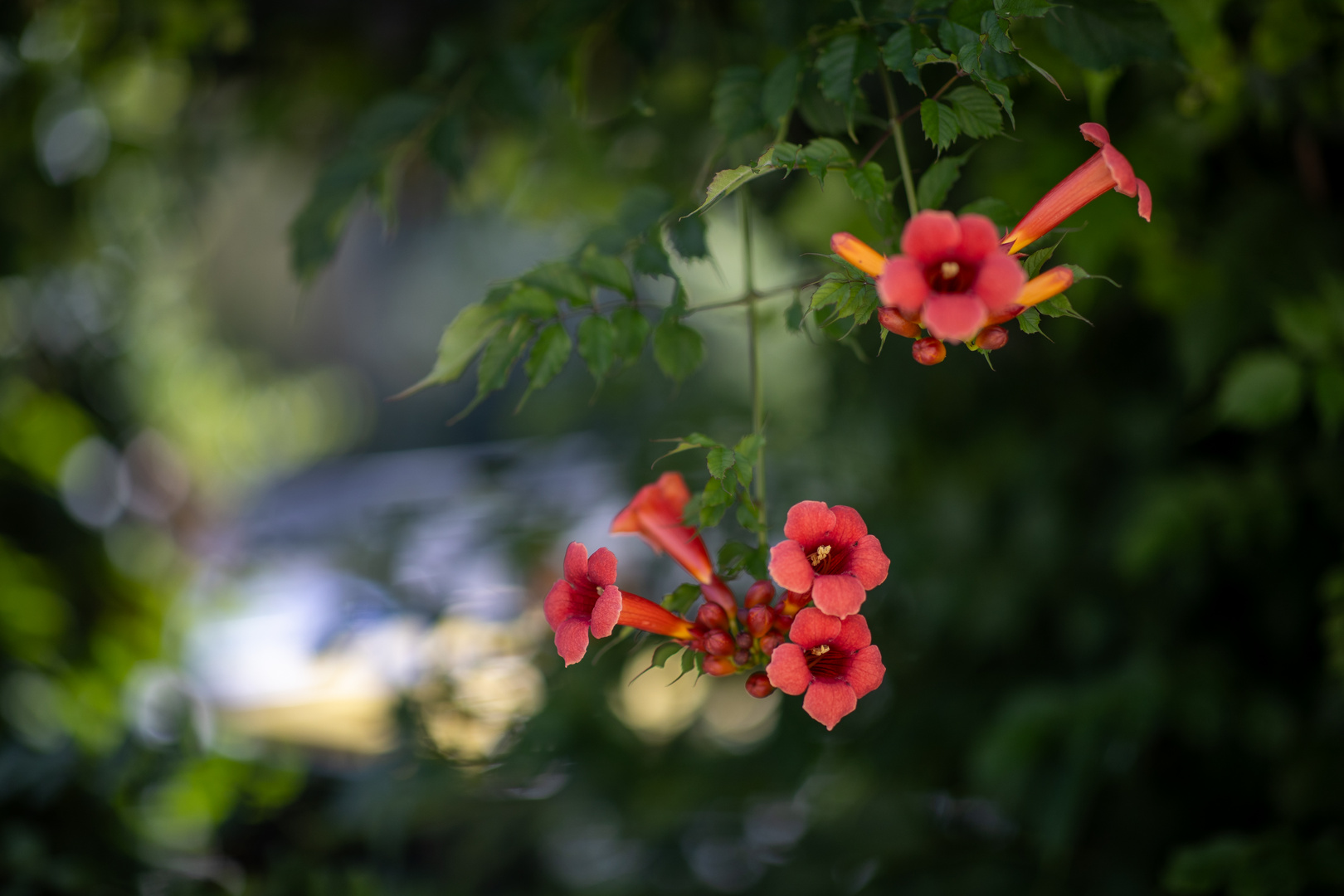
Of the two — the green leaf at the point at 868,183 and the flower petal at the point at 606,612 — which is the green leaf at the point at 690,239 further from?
the flower petal at the point at 606,612

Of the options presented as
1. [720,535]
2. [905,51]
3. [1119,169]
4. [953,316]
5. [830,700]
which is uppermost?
[720,535]

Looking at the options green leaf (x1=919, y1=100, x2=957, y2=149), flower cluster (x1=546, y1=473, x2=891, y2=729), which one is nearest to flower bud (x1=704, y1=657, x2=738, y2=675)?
flower cluster (x1=546, y1=473, x2=891, y2=729)

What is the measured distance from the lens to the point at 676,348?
1.94 feet

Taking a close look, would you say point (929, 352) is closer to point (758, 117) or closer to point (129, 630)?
point (758, 117)

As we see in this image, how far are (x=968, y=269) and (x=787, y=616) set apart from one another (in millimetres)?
229

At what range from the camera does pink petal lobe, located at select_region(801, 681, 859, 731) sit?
42cm

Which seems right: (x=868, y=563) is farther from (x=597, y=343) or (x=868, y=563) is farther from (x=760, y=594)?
(x=597, y=343)

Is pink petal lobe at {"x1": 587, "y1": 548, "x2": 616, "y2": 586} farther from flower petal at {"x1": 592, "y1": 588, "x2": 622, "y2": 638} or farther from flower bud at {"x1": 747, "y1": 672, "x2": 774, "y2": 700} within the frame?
flower bud at {"x1": 747, "y1": 672, "x2": 774, "y2": 700}

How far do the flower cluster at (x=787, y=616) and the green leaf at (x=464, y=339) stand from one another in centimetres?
19

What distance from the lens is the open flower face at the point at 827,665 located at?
426 mm

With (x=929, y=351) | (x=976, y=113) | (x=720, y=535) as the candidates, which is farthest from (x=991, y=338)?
(x=720, y=535)

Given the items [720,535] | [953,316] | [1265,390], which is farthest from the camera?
[720,535]

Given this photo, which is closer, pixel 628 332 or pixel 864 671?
pixel 864 671

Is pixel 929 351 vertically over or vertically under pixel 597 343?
under
